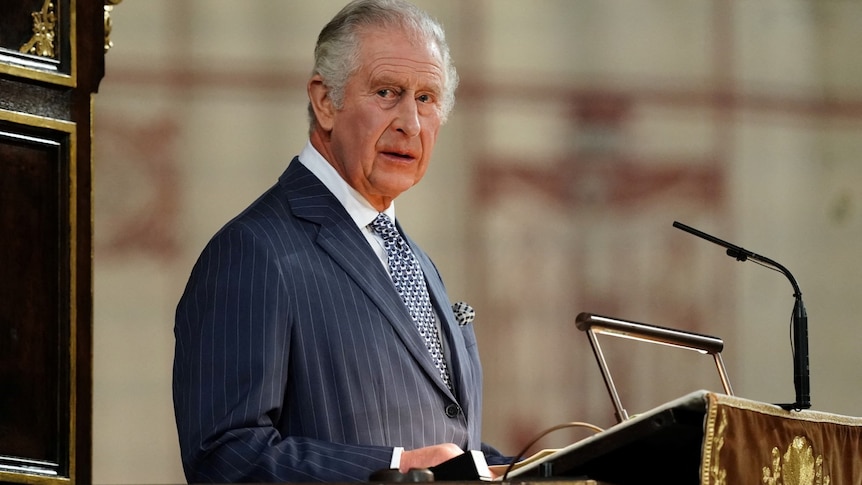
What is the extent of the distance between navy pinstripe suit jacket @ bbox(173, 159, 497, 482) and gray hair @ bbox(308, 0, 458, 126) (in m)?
0.32

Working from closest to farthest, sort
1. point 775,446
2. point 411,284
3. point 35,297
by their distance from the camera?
point 775,446 < point 411,284 < point 35,297

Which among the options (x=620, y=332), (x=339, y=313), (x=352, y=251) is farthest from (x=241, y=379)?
(x=620, y=332)

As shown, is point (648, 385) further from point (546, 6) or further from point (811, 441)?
point (811, 441)

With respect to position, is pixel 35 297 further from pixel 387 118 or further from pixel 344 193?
pixel 387 118

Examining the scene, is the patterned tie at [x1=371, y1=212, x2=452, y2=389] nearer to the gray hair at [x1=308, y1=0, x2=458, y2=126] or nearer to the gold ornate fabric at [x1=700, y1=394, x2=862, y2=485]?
the gray hair at [x1=308, y1=0, x2=458, y2=126]

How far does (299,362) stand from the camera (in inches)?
108

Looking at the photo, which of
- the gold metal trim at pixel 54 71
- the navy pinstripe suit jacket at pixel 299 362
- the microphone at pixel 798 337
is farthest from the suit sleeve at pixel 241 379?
the gold metal trim at pixel 54 71

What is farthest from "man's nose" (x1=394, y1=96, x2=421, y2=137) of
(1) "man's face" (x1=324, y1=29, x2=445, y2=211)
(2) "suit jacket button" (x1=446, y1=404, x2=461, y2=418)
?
(2) "suit jacket button" (x1=446, y1=404, x2=461, y2=418)

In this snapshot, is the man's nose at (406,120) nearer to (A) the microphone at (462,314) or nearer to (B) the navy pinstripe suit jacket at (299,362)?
(B) the navy pinstripe suit jacket at (299,362)

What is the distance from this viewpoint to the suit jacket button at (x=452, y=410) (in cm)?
289

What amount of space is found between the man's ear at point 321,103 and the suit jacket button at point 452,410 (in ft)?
2.16

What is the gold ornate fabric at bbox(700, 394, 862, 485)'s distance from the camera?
213 cm

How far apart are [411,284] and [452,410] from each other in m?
0.29

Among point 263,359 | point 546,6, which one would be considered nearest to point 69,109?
point 263,359
